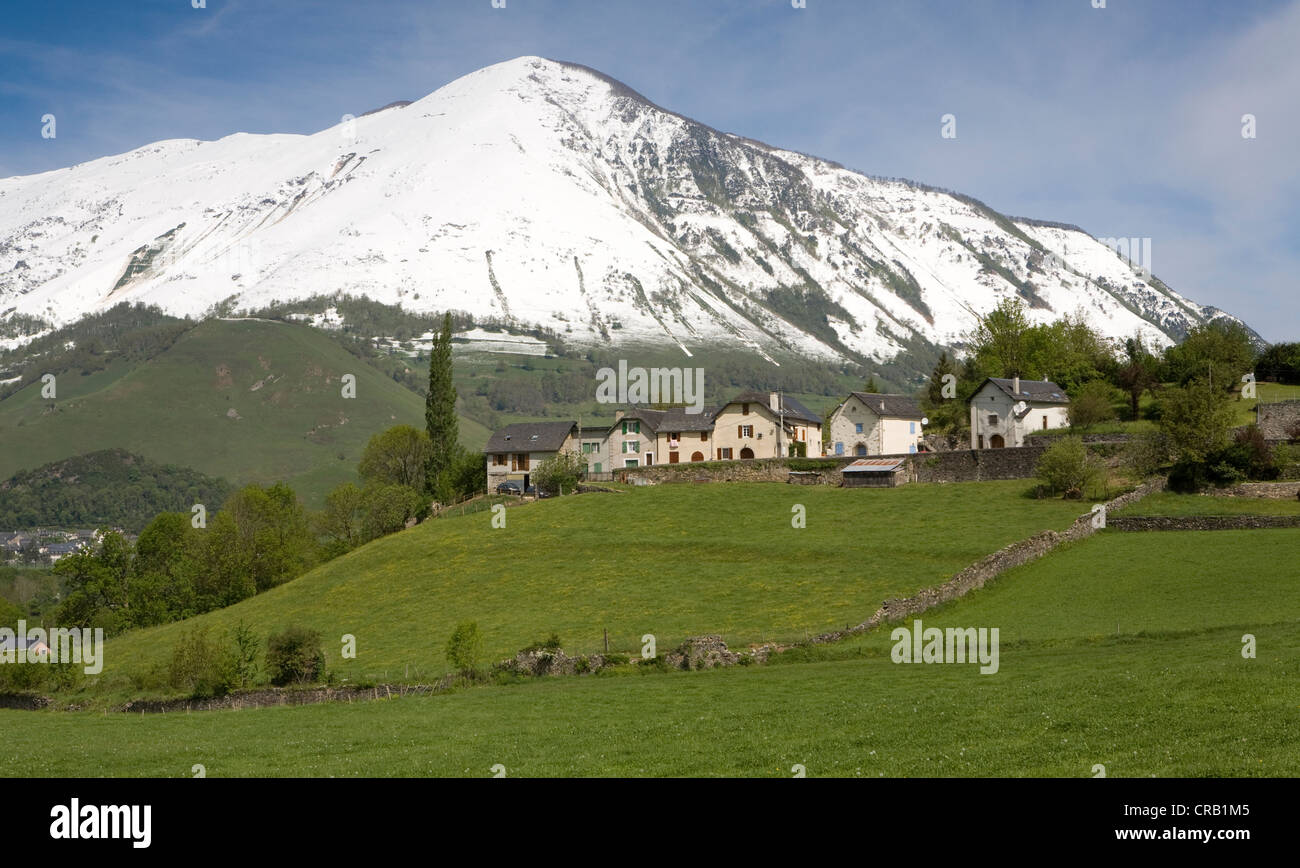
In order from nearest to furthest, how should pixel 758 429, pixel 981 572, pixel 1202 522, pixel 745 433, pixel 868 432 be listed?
1. pixel 981 572
2. pixel 1202 522
3. pixel 868 432
4. pixel 758 429
5. pixel 745 433

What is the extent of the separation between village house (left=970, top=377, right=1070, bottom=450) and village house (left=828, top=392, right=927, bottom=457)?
275 inches

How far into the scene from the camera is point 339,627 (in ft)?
185

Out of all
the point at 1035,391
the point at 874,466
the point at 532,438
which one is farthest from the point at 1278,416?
the point at 532,438

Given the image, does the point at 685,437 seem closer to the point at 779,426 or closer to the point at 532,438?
the point at 779,426

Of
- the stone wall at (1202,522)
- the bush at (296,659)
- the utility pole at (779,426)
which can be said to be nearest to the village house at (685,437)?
the utility pole at (779,426)

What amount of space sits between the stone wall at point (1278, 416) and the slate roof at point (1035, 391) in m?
16.5

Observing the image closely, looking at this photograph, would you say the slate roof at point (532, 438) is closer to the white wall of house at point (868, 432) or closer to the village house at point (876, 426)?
the white wall of house at point (868, 432)

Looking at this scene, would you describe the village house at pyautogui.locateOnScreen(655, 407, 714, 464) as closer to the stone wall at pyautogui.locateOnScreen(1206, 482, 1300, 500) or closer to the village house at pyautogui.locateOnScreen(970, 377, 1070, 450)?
the village house at pyautogui.locateOnScreen(970, 377, 1070, 450)

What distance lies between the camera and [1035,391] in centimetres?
9338

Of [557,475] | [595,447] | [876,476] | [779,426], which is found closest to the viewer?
[876,476]

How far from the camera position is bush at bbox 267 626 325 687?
4334cm

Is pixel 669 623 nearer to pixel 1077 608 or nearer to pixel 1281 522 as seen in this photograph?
pixel 1077 608

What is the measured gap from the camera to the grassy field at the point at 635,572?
48.4 meters

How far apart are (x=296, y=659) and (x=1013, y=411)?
67415 millimetres
